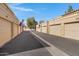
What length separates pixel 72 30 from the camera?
3328 cm

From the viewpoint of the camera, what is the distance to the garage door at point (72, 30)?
1220 inches

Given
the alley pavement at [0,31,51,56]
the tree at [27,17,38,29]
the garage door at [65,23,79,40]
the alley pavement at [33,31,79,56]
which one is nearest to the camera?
the alley pavement at [0,31,51,56]

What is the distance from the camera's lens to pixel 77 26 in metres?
30.8

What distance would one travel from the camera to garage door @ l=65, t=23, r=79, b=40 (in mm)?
30989

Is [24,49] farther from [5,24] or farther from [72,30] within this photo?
[72,30]

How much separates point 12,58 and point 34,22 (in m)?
125

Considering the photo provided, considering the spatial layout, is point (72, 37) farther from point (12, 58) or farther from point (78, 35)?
point (12, 58)

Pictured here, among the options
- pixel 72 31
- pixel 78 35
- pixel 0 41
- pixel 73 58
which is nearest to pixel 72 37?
pixel 72 31

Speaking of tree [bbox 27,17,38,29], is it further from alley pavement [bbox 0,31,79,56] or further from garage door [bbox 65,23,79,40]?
alley pavement [bbox 0,31,79,56]

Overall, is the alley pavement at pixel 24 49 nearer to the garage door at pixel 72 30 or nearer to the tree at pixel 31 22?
the garage door at pixel 72 30

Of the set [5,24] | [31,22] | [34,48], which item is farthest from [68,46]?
[31,22]

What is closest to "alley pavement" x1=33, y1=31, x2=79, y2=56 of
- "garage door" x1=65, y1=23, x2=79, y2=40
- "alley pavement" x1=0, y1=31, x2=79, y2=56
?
"alley pavement" x1=0, y1=31, x2=79, y2=56

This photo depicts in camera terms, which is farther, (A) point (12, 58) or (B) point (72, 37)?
(B) point (72, 37)

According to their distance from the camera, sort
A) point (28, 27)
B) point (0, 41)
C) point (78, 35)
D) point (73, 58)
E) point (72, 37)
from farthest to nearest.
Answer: point (28, 27) → point (72, 37) → point (78, 35) → point (0, 41) → point (73, 58)
